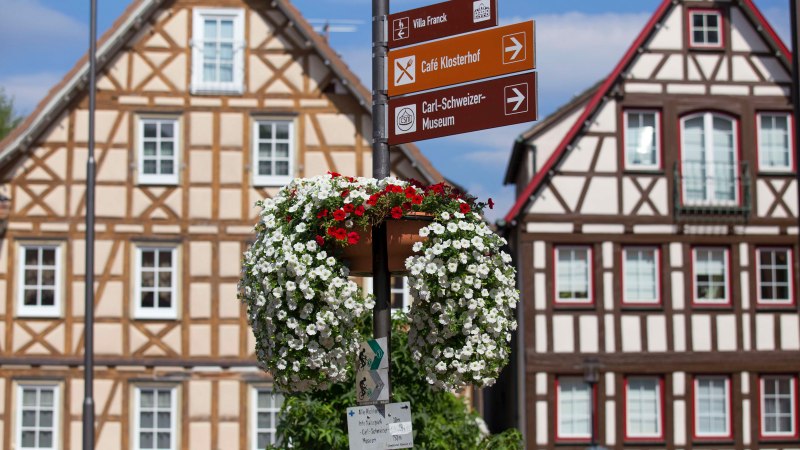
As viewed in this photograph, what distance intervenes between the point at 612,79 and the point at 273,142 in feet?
21.2

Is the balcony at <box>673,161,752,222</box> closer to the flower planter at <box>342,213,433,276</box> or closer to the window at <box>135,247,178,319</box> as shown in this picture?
the window at <box>135,247,178,319</box>

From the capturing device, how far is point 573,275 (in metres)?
24.6

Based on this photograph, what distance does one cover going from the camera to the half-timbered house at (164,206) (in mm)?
23844

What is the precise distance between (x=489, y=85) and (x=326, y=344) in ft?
6.42

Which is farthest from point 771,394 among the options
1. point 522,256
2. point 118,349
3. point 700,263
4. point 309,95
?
point 118,349

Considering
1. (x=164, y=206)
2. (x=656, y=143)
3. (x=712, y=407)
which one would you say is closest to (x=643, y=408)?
(x=712, y=407)

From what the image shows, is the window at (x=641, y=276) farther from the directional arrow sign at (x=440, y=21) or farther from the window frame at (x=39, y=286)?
the directional arrow sign at (x=440, y=21)

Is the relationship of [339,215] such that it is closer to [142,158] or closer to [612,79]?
[142,158]

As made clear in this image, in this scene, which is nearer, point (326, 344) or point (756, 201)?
point (326, 344)

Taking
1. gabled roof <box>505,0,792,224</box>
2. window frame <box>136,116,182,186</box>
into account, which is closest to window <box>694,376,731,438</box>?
gabled roof <box>505,0,792,224</box>

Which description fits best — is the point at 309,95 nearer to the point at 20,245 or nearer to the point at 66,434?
the point at 20,245

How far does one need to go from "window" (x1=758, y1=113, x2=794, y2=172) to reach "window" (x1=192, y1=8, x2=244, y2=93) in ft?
33.0

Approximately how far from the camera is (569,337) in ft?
80.1

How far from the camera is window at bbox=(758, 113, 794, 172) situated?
2519cm
